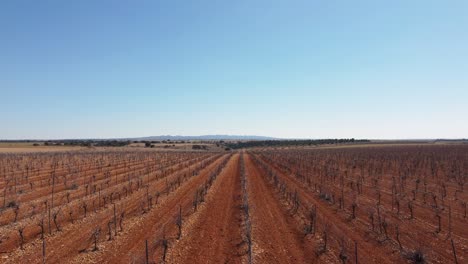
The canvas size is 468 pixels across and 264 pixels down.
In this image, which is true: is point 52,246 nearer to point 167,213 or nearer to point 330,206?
point 167,213

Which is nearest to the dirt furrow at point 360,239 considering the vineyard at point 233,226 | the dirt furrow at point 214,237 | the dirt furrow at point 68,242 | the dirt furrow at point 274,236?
the vineyard at point 233,226

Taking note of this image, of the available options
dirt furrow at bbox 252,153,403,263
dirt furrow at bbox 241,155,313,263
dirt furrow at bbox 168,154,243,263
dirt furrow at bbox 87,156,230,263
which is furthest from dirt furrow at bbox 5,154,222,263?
dirt furrow at bbox 252,153,403,263

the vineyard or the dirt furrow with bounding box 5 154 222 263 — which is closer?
the dirt furrow with bounding box 5 154 222 263

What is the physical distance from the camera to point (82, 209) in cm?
1556

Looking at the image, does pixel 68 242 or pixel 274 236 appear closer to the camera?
pixel 68 242

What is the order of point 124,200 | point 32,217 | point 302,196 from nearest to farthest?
point 32,217
point 124,200
point 302,196

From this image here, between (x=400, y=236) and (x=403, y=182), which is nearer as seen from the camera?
(x=400, y=236)

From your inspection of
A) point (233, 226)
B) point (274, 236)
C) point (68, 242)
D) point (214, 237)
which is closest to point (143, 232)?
point (68, 242)

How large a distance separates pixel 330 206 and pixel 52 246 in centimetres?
1191

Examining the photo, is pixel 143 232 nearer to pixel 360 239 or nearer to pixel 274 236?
pixel 274 236

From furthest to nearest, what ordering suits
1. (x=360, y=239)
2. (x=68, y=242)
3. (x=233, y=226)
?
1. (x=233, y=226)
2. (x=360, y=239)
3. (x=68, y=242)

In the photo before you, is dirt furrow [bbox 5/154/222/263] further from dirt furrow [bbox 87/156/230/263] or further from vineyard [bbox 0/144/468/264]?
dirt furrow [bbox 87/156/230/263]

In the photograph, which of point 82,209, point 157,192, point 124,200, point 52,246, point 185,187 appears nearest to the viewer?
point 52,246

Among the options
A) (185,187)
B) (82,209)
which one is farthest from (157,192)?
(82,209)
